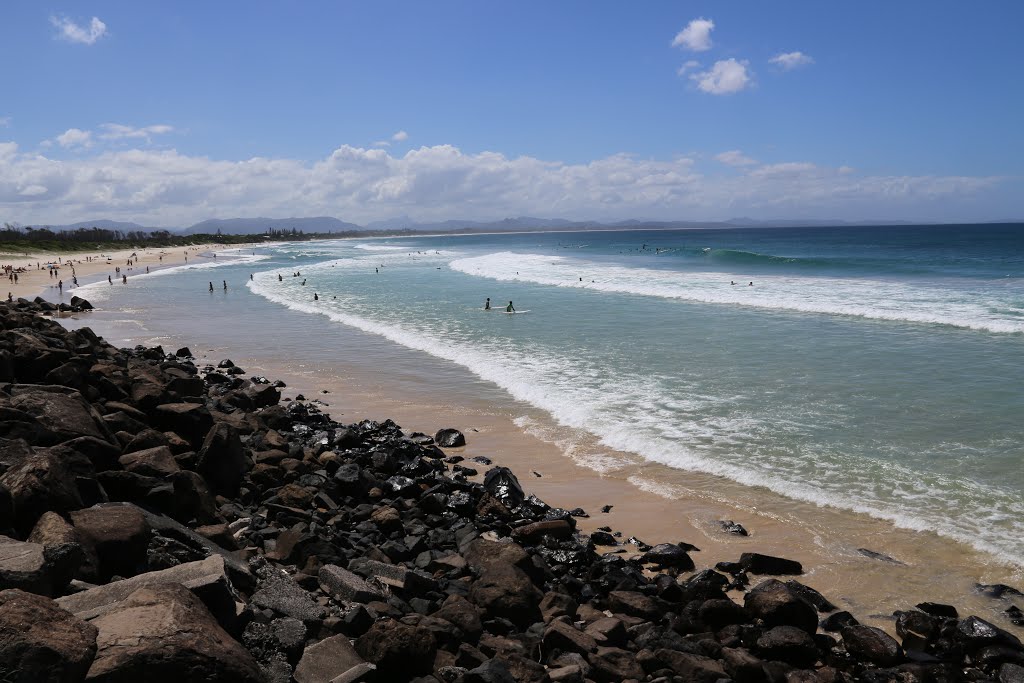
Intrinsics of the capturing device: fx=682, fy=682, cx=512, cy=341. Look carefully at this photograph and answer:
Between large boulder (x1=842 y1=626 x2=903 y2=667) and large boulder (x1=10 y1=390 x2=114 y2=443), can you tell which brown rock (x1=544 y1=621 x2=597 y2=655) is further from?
large boulder (x1=10 y1=390 x2=114 y2=443)

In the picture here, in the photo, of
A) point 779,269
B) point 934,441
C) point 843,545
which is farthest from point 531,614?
point 779,269

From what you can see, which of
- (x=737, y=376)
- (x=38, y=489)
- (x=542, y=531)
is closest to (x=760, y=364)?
(x=737, y=376)

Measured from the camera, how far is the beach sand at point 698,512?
6559 mm

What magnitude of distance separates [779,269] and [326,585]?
5340cm

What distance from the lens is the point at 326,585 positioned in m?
5.43

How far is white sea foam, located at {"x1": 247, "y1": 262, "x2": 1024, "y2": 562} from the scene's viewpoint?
314 inches

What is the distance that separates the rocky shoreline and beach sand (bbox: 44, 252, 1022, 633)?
338mm

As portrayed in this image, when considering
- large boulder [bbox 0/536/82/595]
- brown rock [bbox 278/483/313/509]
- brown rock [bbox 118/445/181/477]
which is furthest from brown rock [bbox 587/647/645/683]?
brown rock [bbox 118/445/181/477]

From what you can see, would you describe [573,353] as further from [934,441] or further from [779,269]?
[779,269]

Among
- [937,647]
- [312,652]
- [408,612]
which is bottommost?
[937,647]

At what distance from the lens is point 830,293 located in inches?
1320

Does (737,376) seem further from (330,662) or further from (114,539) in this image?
(114,539)

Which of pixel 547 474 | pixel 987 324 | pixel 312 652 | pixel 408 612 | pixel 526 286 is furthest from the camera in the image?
pixel 526 286

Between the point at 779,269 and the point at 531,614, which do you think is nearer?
the point at 531,614
